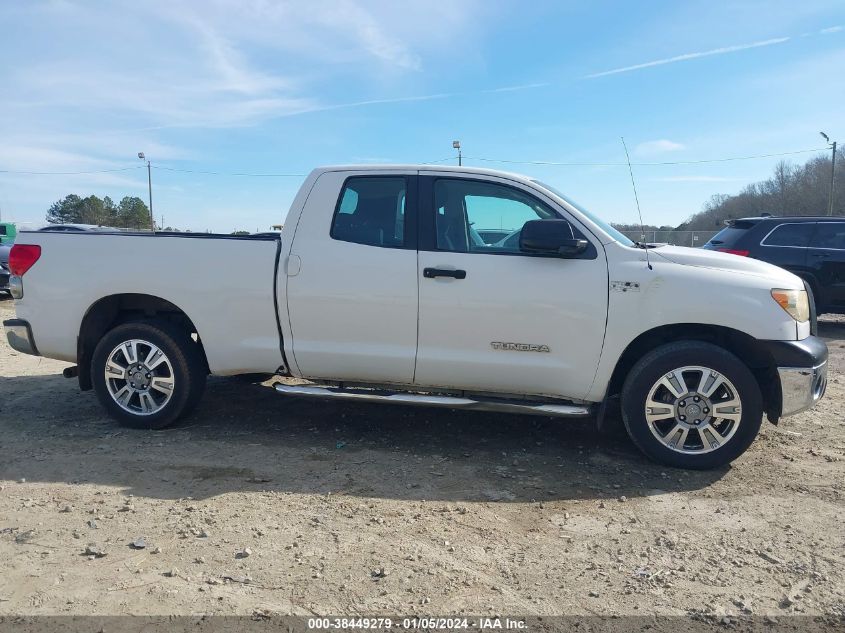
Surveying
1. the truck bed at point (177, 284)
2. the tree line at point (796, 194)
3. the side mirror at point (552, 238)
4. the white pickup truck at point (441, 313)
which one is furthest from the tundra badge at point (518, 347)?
the tree line at point (796, 194)

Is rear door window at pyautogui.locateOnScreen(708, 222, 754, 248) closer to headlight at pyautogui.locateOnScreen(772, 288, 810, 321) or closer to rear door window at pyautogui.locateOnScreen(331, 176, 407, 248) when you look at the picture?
headlight at pyautogui.locateOnScreen(772, 288, 810, 321)

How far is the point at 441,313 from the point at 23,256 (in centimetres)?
339

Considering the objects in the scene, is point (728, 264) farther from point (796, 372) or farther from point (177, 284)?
point (177, 284)

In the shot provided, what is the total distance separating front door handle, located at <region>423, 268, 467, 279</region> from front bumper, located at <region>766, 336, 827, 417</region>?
2.04 metres

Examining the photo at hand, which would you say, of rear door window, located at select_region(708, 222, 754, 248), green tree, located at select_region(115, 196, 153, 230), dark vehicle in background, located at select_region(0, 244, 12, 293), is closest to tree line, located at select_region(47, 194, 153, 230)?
green tree, located at select_region(115, 196, 153, 230)

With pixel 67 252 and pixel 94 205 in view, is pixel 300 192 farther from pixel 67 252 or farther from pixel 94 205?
pixel 94 205

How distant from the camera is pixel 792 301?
13.3 feet

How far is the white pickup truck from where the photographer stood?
13.4 feet

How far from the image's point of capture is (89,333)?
5.00 meters

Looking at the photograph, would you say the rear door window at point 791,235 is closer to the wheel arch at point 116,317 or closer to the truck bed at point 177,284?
the truck bed at point 177,284

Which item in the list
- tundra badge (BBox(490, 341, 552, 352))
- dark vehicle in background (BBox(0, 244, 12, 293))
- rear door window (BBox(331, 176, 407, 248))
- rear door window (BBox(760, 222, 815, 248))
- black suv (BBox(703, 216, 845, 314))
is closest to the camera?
tundra badge (BBox(490, 341, 552, 352))

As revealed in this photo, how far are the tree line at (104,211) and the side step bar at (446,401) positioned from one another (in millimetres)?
53274

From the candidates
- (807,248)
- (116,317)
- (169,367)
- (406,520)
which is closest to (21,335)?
(116,317)

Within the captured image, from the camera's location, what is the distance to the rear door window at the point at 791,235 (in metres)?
9.69
